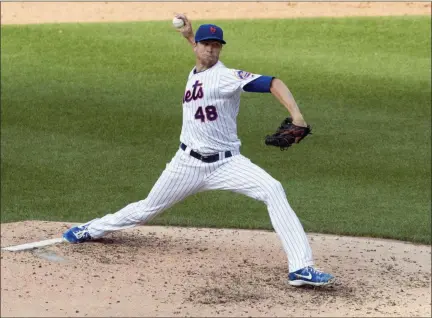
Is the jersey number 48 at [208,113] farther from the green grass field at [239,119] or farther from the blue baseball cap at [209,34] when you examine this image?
the green grass field at [239,119]

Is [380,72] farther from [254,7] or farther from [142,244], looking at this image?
[142,244]

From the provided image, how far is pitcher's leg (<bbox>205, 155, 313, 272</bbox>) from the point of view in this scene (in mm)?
6902

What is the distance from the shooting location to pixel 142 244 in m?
7.89

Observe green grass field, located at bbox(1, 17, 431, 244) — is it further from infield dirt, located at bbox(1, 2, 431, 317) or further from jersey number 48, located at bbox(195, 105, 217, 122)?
jersey number 48, located at bbox(195, 105, 217, 122)

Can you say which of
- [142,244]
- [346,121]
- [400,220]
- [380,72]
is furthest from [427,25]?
[142,244]

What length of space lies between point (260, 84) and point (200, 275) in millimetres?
1428

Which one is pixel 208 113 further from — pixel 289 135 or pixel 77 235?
pixel 77 235

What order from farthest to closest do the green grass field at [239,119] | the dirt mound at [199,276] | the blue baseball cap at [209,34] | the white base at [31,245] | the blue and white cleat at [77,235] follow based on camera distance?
1. the green grass field at [239,119]
2. the blue and white cleat at [77,235]
3. the white base at [31,245]
4. the blue baseball cap at [209,34]
5. the dirt mound at [199,276]

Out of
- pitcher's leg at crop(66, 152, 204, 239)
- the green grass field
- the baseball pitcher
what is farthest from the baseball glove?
the green grass field

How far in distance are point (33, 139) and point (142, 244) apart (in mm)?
4645

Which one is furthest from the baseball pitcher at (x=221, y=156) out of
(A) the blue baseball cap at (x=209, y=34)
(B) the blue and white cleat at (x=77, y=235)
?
(B) the blue and white cleat at (x=77, y=235)

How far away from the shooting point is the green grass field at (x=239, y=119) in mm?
9594

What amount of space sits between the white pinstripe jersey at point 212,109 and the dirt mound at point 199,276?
0.93m

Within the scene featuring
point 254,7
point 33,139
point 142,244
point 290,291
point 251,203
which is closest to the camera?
point 290,291
